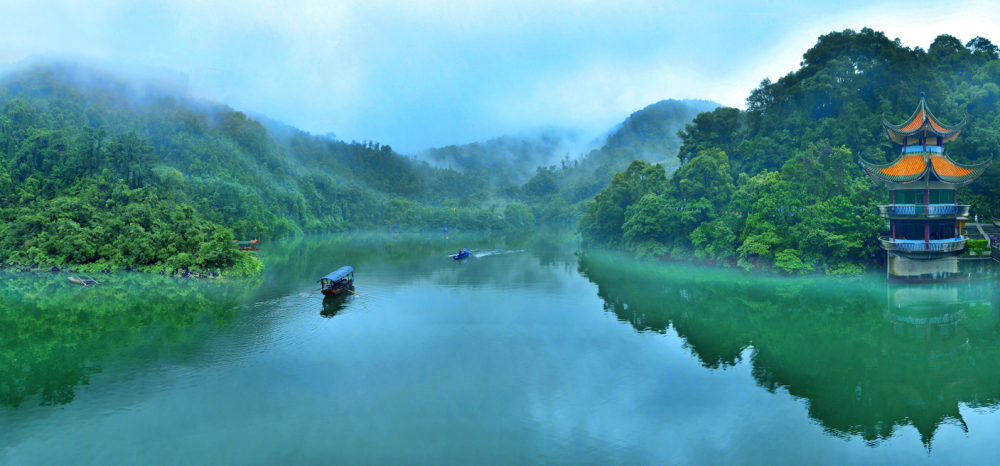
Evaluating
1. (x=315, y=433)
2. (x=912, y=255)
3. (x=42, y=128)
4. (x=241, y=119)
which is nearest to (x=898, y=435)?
(x=315, y=433)

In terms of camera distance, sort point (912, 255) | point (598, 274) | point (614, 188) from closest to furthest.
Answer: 1. point (912, 255)
2. point (598, 274)
3. point (614, 188)

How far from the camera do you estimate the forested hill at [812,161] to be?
1228 inches

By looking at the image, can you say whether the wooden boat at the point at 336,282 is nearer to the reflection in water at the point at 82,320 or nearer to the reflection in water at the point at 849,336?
the reflection in water at the point at 82,320

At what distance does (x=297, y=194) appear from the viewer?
85.7 m

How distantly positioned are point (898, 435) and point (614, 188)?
38580 millimetres

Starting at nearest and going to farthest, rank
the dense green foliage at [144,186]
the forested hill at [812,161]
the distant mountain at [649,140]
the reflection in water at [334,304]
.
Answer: the reflection in water at [334,304]
the forested hill at [812,161]
the dense green foliage at [144,186]
the distant mountain at [649,140]

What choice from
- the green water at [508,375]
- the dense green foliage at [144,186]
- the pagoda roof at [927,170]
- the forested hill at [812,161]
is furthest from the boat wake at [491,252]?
the pagoda roof at [927,170]

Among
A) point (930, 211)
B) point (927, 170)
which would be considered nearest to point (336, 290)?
point (927, 170)

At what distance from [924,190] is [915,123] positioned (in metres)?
3.46

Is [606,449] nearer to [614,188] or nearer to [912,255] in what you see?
[912,255]

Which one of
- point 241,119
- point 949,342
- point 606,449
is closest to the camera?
point 606,449

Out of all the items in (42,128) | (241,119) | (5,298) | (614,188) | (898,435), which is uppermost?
(241,119)

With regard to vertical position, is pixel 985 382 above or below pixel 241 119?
below

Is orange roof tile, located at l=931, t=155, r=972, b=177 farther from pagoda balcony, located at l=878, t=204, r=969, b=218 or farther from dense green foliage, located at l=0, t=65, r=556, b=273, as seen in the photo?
dense green foliage, located at l=0, t=65, r=556, b=273
